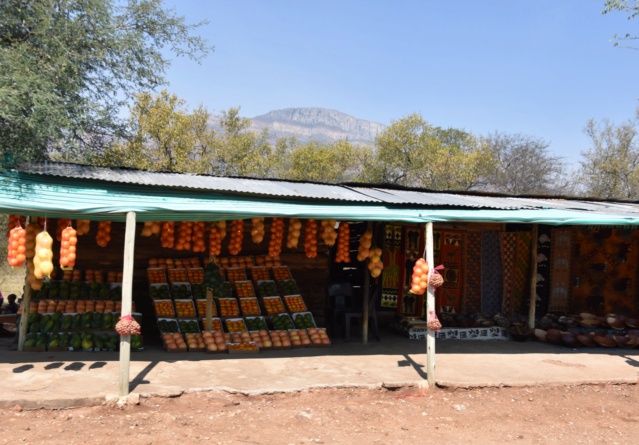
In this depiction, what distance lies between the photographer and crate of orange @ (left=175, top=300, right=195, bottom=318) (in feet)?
28.1

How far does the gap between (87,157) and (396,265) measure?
704 cm

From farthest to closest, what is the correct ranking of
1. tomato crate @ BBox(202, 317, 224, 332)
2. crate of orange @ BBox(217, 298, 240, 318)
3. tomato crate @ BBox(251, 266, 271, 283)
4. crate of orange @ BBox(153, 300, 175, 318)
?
tomato crate @ BBox(251, 266, 271, 283)
crate of orange @ BBox(217, 298, 240, 318)
tomato crate @ BBox(202, 317, 224, 332)
crate of orange @ BBox(153, 300, 175, 318)

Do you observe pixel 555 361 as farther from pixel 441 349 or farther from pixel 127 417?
pixel 127 417

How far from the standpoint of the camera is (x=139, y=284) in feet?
29.8

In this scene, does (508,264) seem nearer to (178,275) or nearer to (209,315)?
(209,315)

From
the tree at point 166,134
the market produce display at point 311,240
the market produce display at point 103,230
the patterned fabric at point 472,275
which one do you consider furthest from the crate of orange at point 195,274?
the tree at point 166,134

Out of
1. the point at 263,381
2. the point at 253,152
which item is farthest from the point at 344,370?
the point at 253,152

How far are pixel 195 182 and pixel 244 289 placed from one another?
99.8 inches

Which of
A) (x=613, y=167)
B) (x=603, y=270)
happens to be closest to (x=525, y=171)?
(x=613, y=167)

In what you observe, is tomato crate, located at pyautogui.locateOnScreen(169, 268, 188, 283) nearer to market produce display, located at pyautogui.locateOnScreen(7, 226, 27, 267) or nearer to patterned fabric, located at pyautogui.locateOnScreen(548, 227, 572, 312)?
market produce display, located at pyautogui.locateOnScreen(7, 226, 27, 267)

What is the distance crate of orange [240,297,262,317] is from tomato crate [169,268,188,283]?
1073mm

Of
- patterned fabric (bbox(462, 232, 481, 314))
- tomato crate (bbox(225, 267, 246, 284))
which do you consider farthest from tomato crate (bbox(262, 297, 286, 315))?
patterned fabric (bbox(462, 232, 481, 314))

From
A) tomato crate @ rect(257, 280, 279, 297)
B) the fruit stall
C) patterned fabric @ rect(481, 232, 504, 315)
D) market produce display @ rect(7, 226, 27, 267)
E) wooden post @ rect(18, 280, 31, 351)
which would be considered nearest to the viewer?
market produce display @ rect(7, 226, 27, 267)

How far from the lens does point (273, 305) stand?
30.2ft
